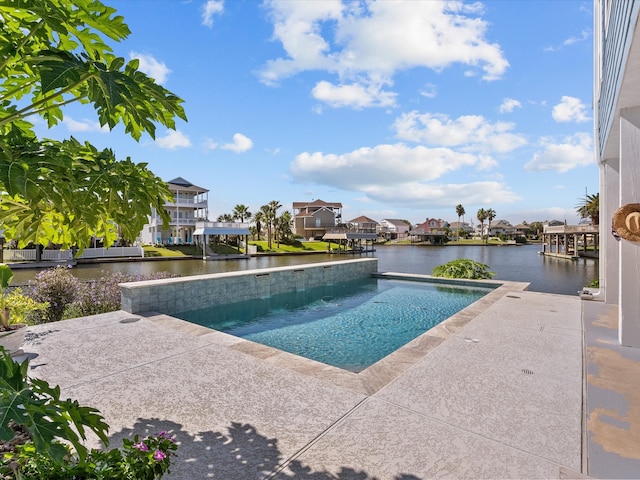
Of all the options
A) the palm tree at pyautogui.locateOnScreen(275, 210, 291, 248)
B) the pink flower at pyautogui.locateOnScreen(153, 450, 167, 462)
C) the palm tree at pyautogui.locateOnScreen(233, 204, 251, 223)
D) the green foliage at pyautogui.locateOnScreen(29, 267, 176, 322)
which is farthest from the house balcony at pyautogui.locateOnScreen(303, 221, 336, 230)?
the pink flower at pyautogui.locateOnScreen(153, 450, 167, 462)

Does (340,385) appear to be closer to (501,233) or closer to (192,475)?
(192,475)

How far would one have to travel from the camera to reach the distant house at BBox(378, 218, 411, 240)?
99000 mm

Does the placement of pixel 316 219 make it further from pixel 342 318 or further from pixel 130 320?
pixel 130 320

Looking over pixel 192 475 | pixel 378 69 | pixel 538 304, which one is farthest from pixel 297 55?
pixel 192 475

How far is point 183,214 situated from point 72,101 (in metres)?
48.1

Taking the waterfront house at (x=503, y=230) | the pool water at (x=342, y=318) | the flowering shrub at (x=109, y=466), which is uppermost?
the waterfront house at (x=503, y=230)

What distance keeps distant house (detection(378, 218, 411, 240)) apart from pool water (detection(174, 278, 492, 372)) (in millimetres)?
83076

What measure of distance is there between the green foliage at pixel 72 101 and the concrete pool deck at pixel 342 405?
2.16m

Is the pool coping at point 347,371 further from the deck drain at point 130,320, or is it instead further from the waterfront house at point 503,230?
the waterfront house at point 503,230

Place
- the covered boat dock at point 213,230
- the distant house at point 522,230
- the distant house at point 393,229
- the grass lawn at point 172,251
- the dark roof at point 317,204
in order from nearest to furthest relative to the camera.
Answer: the grass lawn at point 172,251
the covered boat dock at point 213,230
the dark roof at point 317,204
the distant house at point 393,229
the distant house at point 522,230

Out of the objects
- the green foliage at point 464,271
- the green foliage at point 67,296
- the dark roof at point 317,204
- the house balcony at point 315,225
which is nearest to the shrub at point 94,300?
the green foliage at point 67,296

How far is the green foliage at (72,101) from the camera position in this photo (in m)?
1.33

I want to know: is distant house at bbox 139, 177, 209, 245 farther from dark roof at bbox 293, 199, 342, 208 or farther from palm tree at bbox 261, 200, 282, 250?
dark roof at bbox 293, 199, 342, 208

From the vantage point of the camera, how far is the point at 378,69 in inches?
500
